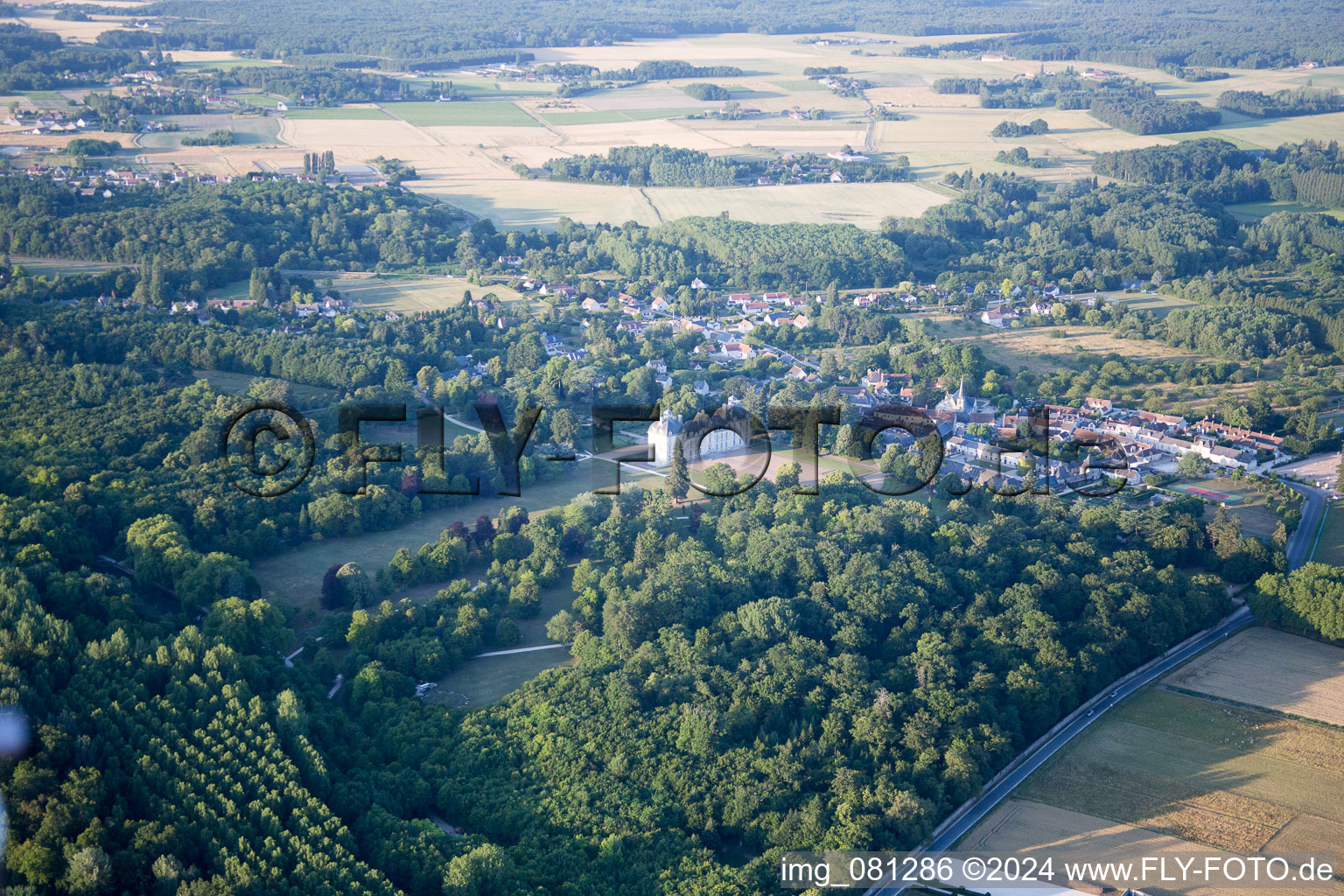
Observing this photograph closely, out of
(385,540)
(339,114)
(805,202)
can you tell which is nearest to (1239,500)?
(385,540)

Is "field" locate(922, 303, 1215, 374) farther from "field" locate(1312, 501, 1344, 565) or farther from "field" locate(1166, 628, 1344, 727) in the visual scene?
"field" locate(1166, 628, 1344, 727)

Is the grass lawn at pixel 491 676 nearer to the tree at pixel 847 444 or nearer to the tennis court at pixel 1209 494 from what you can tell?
the tree at pixel 847 444

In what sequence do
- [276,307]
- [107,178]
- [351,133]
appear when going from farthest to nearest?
[351,133]
[107,178]
[276,307]

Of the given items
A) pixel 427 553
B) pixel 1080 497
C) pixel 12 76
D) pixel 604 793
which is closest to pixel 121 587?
pixel 427 553

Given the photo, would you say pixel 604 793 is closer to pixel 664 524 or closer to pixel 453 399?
pixel 664 524

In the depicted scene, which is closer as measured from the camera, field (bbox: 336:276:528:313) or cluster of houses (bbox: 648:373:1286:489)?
cluster of houses (bbox: 648:373:1286:489)

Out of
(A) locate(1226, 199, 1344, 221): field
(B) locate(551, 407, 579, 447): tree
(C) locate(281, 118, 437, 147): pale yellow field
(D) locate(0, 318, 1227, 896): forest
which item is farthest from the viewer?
(C) locate(281, 118, 437, 147): pale yellow field

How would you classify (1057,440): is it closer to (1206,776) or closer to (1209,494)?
(1209,494)

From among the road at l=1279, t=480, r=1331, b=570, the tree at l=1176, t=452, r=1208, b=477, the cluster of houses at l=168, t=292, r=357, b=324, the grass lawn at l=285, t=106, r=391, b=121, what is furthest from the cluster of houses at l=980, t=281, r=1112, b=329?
the grass lawn at l=285, t=106, r=391, b=121
